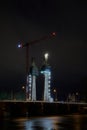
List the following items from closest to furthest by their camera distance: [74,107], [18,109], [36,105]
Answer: [18,109]
[36,105]
[74,107]

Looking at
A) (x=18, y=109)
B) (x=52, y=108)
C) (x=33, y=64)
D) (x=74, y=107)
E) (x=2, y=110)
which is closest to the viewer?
(x=2, y=110)

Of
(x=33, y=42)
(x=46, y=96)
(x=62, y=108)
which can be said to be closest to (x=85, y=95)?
(x=46, y=96)

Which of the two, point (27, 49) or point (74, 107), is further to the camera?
point (27, 49)

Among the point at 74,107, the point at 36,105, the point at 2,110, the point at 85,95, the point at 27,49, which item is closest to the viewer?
the point at 2,110

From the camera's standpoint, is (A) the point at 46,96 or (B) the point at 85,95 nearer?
(A) the point at 46,96

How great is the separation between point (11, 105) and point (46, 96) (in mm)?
62196

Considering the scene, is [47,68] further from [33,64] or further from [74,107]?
[74,107]

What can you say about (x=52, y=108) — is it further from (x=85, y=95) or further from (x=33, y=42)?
(x=85, y=95)

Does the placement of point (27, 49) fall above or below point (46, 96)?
above

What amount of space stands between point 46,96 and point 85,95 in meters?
45.2

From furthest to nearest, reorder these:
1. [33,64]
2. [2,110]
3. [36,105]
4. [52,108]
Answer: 1. [33,64]
2. [52,108]
3. [36,105]
4. [2,110]

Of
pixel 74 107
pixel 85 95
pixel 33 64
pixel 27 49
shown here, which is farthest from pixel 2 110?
pixel 85 95

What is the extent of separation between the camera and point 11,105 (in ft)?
298

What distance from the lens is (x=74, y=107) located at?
125 m
